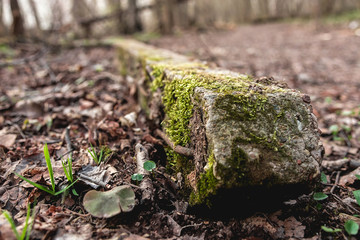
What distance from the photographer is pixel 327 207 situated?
1463 millimetres

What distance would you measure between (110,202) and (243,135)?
768mm

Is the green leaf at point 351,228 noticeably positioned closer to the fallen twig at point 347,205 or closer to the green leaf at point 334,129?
the fallen twig at point 347,205

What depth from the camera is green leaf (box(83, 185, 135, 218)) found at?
129 centimetres

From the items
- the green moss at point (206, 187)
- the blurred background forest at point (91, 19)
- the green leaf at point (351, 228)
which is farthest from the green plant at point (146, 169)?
the blurred background forest at point (91, 19)

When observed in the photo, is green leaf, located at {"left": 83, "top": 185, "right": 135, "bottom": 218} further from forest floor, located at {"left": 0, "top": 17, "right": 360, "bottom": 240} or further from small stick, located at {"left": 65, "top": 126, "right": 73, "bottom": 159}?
small stick, located at {"left": 65, "top": 126, "right": 73, "bottom": 159}

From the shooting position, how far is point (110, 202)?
1327mm

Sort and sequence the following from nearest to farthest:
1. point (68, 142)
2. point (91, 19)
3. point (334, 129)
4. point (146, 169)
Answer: point (146, 169) → point (68, 142) → point (334, 129) → point (91, 19)

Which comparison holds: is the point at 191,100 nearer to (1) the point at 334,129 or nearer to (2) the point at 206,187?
(2) the point at 206,187

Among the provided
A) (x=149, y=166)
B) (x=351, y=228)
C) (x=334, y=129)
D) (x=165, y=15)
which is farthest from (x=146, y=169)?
(x=165, y=15)

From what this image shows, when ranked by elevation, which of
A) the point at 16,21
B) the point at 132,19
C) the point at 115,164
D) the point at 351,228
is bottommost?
the point at 351,228

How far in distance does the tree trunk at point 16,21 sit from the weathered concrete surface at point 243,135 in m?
7.89

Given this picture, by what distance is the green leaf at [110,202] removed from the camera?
1288mm

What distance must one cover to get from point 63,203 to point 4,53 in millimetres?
6718

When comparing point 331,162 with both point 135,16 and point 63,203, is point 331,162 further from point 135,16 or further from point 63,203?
point 135,16
